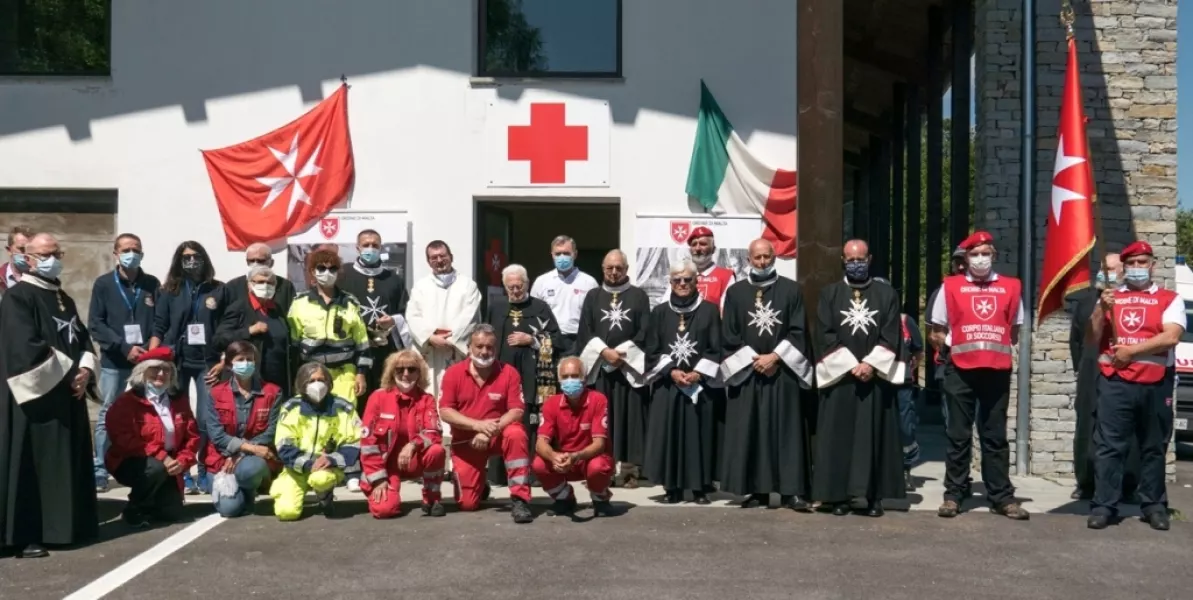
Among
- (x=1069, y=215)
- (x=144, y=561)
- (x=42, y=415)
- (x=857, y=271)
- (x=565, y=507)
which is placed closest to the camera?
(x=144, y=561)

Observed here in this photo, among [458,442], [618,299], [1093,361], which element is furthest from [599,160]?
[1093,361]

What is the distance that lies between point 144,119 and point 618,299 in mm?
4698

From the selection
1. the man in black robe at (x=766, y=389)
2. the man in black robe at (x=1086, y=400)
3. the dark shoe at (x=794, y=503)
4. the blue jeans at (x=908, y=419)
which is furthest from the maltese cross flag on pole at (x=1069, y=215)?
the dark shoe at (x=794, y=503)

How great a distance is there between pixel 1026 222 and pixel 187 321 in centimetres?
642

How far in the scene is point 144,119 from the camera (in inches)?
474

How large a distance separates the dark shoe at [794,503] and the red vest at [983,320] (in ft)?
4.39

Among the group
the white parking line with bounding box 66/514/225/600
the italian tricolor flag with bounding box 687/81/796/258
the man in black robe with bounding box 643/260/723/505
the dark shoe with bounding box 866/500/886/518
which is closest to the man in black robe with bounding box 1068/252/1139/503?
the dark shoe with bounding box 866/500/886/518

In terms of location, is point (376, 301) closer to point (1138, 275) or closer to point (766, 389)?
point (766, 389)

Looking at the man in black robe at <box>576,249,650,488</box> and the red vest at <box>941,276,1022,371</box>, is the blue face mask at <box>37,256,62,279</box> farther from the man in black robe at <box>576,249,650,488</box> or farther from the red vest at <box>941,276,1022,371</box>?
the red vest at <box>941,276,1022,371</box>

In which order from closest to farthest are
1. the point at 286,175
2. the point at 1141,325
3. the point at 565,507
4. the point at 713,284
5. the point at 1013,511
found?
the point at 1141,325, the point at 1013,511, the point at 565,507, the point at 713,284, the point at 286,175

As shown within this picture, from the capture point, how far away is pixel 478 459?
9.22m

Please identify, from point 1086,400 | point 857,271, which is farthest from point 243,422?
point 1086,400

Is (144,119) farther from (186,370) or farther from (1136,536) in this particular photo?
(1136,536)

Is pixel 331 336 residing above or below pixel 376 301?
below
